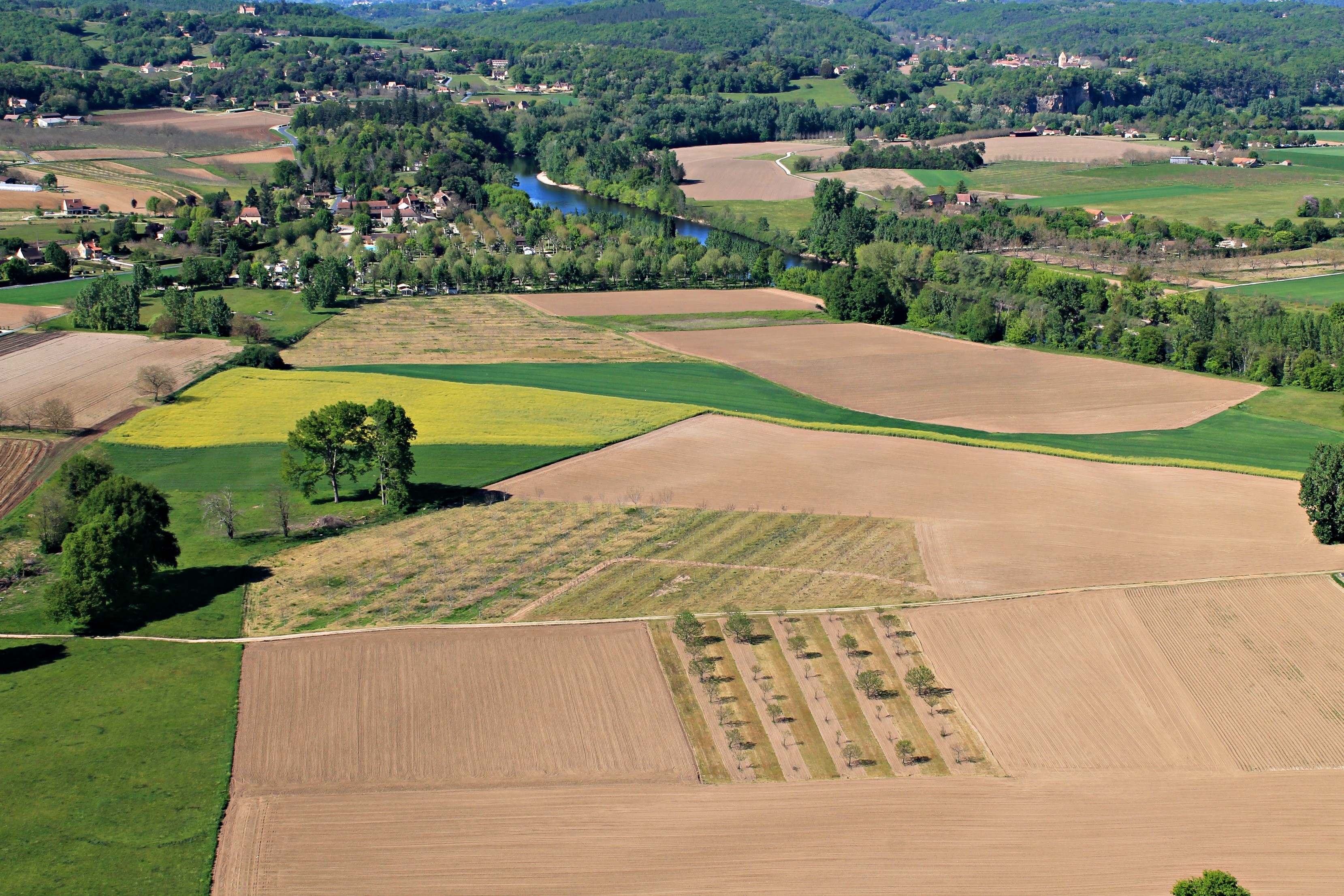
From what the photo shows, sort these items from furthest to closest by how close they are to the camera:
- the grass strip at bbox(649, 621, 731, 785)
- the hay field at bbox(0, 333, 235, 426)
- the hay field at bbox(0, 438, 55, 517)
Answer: the hay field at bbox(0, 333, 235, 426) < the hay field at bbox(0, 438, 55, 517) < the grass strip at bbox(649, 621, 731, 785)

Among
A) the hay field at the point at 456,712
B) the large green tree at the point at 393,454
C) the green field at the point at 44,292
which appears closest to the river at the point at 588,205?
the green field at the point at 44,292

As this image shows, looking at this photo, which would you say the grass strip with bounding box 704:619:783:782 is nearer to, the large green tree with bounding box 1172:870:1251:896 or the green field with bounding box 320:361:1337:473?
the large green tree with bounding box 1172:870:1251:896

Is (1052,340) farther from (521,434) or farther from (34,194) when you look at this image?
(34,194)

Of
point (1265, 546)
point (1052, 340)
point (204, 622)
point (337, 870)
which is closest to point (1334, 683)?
point (1265, 546)

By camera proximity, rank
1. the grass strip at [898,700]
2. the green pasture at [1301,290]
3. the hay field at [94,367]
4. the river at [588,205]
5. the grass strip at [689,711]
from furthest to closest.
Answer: the river at [588,205], the green pasture at [1301,290], the hay field at [94,367], the grass strip at [898,700], the grass strip at [689,711]

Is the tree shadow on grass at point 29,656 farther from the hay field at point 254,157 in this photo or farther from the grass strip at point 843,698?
the hay field at point 254,157

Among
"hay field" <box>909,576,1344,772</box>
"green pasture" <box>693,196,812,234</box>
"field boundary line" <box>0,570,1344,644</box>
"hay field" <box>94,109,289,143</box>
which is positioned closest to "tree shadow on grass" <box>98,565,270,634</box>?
"field boundary line" <box>0,570,1344,644</box>
